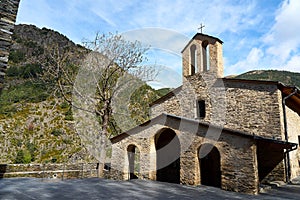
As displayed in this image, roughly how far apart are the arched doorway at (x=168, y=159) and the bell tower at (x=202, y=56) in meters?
4.00

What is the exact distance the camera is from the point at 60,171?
1440 cm

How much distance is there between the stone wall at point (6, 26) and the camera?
3.69 metres

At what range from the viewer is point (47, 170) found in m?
14.3

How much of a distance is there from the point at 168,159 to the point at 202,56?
5943 mm

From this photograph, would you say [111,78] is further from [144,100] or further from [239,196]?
[239,196]

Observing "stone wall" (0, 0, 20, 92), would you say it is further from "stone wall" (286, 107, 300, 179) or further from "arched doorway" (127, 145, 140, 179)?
"stone wall" (286, 107, 300, 179)

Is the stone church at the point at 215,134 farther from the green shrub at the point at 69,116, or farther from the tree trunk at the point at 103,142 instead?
the green shrub at the point at 69,116

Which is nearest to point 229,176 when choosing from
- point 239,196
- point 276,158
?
point 239,196

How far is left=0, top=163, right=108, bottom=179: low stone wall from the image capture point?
42.5ft

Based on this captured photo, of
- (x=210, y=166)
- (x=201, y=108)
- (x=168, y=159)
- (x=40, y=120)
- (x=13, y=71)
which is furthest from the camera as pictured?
(x=13, y=71)

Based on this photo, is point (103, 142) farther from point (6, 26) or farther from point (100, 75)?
point (6, 26)

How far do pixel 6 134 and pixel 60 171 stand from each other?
10104 millimetres

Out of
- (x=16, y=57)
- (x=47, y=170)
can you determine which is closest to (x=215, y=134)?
(x=47, y=170)

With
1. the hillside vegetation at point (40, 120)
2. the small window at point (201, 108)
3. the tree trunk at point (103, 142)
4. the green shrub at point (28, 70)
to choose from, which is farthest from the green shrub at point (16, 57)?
the small window at point (201, 108)
